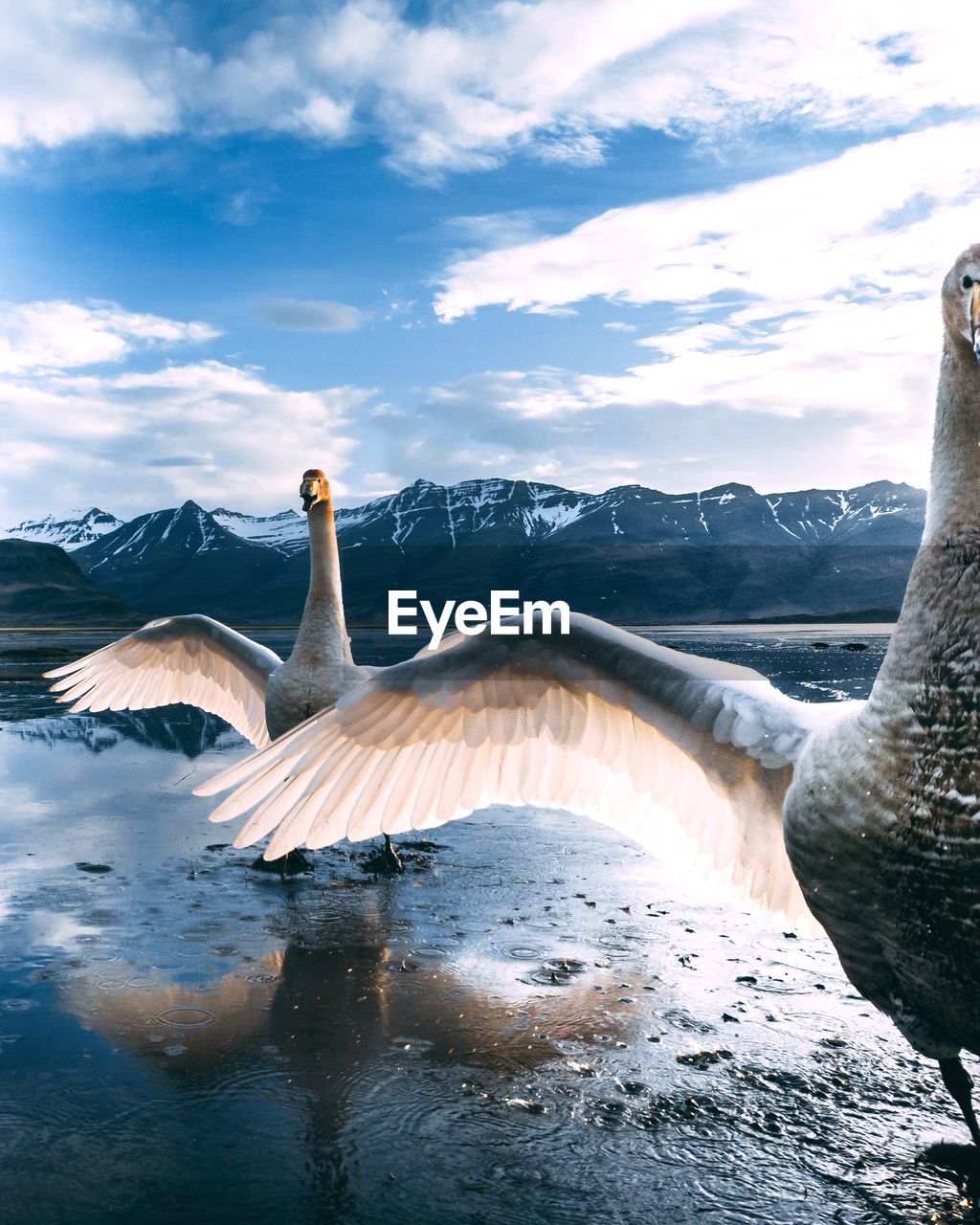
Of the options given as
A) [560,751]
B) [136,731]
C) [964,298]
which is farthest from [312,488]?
[136,731]

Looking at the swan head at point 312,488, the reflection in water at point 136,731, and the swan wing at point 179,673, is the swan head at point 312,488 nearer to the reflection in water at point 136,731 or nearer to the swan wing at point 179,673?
the swan wing at point 179,673

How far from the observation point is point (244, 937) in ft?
20.0

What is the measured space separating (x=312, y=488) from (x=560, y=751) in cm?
551

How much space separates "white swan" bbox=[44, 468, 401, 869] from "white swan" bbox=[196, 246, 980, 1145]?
392 centimetres

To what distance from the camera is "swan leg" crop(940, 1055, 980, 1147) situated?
354 centimetres

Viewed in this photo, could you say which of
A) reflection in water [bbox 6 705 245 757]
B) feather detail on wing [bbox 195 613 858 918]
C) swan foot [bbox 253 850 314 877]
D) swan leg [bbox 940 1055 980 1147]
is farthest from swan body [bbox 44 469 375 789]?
swan leg [bbox 940 1055 980 1147]

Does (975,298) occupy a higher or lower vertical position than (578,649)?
higher

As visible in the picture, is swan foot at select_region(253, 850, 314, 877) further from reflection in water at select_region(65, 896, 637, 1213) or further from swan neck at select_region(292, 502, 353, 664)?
reflection in water at select_region(65, 896, 637, 1213)

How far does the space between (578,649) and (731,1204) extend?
7.60 ft

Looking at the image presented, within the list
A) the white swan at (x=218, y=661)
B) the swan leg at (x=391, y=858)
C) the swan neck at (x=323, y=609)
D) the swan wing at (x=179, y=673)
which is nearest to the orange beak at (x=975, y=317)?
the swan neck at (x=323, y=609)

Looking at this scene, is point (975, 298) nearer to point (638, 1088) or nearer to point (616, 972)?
point (638, 1088)

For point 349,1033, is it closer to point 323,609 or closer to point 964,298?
point 964,298

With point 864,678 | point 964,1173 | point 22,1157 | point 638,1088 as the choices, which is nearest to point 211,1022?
point 22,1157

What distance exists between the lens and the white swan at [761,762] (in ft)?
10.4
